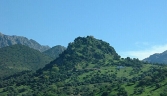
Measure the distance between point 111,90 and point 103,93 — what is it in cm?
621

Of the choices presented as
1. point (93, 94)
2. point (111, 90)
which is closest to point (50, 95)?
point (93, 94)

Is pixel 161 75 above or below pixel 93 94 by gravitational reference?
above

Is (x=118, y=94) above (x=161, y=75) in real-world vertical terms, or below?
below

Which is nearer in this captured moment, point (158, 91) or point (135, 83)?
point (158, 91)

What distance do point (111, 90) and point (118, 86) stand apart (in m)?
6.82

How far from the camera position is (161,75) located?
195 meters

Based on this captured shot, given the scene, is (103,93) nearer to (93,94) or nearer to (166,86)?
(93,94)

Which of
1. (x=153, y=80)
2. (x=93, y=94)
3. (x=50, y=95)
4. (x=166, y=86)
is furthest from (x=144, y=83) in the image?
(x=50, y=95)

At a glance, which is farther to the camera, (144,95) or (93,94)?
(93,94)

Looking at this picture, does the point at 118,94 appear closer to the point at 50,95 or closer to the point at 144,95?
the point at 144,95

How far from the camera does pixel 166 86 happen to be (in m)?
171

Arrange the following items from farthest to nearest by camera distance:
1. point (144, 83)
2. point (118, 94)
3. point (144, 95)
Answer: point (144, 83) → point (118, 94) → point (144, 95)

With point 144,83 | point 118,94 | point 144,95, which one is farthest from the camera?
point 144,83

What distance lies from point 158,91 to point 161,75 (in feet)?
101
